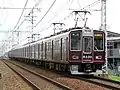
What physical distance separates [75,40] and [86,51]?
0.96 meters

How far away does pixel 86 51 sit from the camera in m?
20.3

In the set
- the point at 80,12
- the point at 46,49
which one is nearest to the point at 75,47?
the point at 80,12

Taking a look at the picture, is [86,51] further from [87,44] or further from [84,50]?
[87,44]

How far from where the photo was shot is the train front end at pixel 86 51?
66.3 ft

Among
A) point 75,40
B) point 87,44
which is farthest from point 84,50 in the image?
point 75,40

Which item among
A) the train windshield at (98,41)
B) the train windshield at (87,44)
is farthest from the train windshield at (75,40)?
the train windshield at (98,41)

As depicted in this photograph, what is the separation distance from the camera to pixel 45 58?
99.5 ft

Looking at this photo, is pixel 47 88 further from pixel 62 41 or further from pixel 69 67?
pixel 62 41

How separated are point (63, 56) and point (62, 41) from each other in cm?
110

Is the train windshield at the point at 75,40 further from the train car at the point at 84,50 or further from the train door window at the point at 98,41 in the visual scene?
the train door window at the point at 98,41

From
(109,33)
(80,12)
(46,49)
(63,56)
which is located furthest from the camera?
(109,33)

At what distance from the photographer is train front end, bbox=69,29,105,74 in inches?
796

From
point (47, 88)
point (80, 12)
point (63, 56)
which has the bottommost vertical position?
point (47, 88)

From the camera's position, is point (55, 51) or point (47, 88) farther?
point (55, 51)
